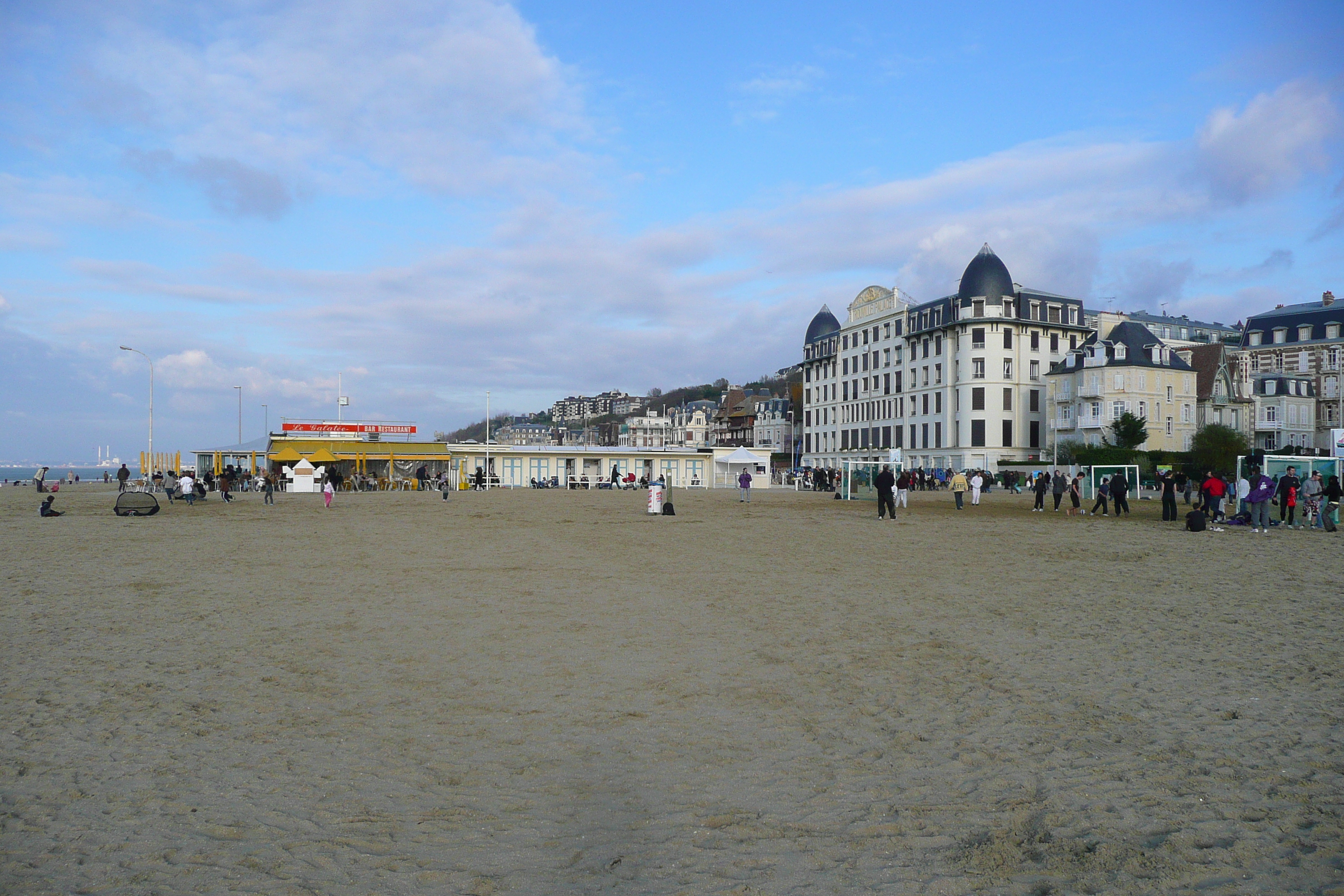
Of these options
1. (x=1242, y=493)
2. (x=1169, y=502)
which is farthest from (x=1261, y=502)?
(x=1169, y=502)

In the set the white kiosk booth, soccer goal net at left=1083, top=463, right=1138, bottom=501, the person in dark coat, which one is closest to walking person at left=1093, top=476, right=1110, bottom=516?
the person in dark coat

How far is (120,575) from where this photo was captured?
44.4 ft

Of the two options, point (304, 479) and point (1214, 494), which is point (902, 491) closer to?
point (1214, 494)

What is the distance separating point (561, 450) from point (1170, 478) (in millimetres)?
47462

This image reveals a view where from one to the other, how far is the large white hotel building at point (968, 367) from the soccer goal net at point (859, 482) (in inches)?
1287

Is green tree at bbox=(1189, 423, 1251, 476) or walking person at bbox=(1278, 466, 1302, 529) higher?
green tree at bbox=(1189, 423, 1251, 476)

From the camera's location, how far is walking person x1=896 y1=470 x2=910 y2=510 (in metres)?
35.8

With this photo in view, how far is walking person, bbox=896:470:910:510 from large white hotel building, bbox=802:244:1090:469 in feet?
117

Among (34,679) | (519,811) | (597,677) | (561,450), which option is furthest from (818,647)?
(561,450)

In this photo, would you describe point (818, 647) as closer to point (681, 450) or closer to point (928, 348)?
point (681, 450)

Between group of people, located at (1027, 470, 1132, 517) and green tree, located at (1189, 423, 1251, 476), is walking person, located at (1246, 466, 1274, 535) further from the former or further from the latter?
green tree, located at (1189, 423, 1251, 476)

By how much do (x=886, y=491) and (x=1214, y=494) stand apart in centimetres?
977

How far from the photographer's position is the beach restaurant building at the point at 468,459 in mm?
→ 58844

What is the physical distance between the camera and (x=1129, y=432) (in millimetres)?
61844
